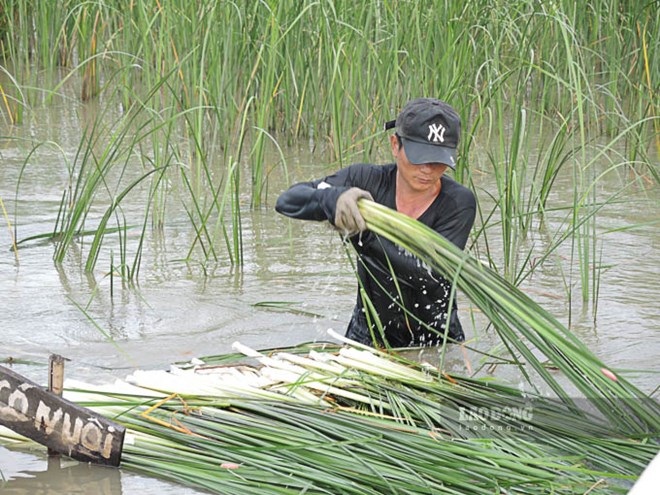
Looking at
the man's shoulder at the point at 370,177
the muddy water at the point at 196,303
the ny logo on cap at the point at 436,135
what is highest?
the ny logo on cap at the point at 436,135

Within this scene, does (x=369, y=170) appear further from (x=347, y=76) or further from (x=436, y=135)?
(x=347, y=76)

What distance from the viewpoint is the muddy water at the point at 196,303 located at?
342 cm

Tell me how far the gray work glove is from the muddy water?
1.72ft

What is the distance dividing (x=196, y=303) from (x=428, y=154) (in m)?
1.32

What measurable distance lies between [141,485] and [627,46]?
4880 mm

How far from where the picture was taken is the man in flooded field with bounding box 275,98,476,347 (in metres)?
3.15

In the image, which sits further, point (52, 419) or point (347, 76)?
point (347, 76)

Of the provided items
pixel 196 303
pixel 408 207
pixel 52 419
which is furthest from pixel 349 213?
pixel 196 303

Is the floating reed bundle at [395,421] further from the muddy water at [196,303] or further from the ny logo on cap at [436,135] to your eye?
the ny logo on cap at [436,135]

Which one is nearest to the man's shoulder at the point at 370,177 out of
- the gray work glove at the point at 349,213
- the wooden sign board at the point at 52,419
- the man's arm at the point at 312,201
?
the man's arm at the point at 312,201

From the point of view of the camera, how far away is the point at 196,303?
416cm

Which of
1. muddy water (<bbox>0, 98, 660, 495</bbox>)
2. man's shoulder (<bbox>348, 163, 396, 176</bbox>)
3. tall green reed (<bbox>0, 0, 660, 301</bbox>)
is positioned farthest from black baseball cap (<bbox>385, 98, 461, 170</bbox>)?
tall green reed (<bbox>0, 0, 660, 301</bbox>)

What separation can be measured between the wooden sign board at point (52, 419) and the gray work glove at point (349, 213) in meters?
0.77

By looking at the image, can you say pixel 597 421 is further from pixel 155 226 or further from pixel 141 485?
pixel 155 226
